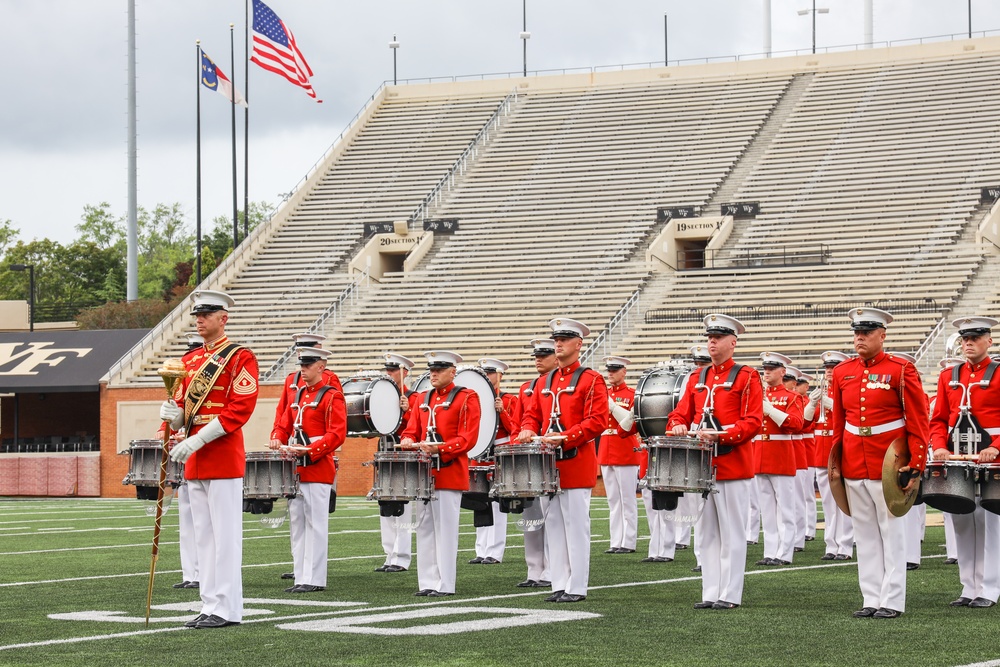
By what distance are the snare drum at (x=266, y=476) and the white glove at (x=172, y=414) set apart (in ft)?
7.98

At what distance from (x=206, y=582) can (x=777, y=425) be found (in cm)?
687

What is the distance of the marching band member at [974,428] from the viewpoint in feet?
32.2

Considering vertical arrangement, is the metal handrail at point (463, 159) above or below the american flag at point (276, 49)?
below

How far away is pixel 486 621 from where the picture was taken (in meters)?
9.05

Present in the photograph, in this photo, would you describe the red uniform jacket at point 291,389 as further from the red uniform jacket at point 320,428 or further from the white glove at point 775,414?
the white glove at point 775,414

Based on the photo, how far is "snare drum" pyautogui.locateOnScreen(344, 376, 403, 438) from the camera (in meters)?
13.6

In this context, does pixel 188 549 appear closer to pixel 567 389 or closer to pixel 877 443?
pixel 567 389

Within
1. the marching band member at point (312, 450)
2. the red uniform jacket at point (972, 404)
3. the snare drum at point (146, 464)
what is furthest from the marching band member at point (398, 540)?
the red uniform jacket at point (972, 404)

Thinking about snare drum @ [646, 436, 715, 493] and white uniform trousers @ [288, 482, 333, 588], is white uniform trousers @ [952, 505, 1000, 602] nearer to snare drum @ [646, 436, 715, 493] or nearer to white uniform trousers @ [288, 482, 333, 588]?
snare drum @ [646, 436, 715, 493]

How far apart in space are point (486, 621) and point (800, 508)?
20.6 feet

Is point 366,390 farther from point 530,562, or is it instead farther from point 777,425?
point 777,425

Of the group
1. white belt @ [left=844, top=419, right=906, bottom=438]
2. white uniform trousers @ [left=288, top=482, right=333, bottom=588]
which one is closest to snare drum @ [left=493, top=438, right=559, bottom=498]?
white uniform trousers @ [left=288, top=482, right=333, bottom=588]

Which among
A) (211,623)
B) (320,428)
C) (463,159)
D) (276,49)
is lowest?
(211,623)

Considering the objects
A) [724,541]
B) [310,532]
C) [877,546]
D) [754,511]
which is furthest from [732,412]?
[754,511]
